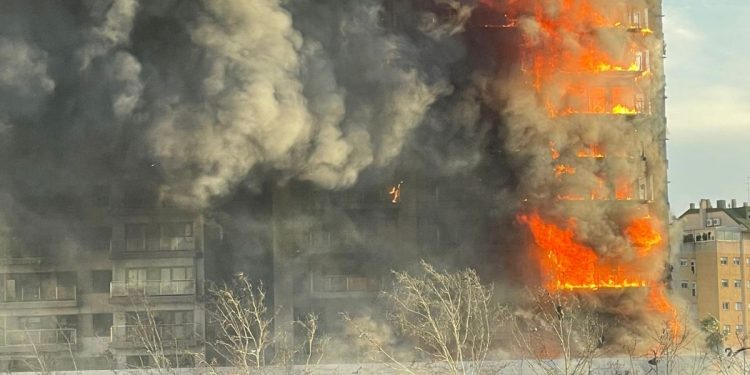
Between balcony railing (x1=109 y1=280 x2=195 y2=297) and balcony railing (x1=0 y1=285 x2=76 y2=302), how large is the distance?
2.35 metres

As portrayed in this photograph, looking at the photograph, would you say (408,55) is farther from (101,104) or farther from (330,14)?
(101,104)

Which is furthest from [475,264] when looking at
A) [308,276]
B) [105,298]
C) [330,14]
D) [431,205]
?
[105,298]

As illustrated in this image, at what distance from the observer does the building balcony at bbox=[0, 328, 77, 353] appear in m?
56.7

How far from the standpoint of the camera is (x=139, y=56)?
56625mm

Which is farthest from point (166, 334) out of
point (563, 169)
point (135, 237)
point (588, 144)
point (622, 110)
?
point (622, 110)

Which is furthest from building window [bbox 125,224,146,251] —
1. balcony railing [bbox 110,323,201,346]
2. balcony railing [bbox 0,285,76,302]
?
balcony railing [bbox 110,323,201,346]

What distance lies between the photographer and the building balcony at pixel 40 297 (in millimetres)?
58062

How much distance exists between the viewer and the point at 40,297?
5831 cm

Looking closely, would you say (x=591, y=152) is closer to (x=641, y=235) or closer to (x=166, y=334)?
(x=641, y=235)

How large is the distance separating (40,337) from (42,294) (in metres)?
2.27

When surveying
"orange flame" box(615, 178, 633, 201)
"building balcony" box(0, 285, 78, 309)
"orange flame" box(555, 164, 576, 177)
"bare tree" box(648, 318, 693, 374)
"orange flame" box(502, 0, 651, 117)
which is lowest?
"bare tree" box(648, 318, 693, 374)

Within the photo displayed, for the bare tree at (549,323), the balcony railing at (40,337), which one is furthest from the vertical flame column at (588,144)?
the balcony railing at (40,337)

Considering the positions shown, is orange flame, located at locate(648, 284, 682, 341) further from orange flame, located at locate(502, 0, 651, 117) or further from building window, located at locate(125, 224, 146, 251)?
building window, located at locate(125, 224, 146, 251)

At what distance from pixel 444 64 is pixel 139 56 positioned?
1563 centimetres
